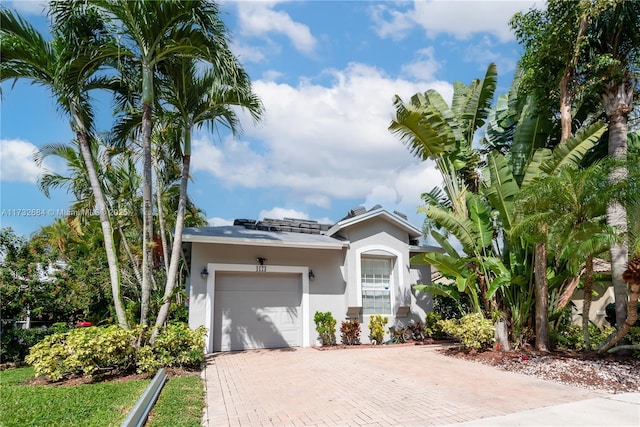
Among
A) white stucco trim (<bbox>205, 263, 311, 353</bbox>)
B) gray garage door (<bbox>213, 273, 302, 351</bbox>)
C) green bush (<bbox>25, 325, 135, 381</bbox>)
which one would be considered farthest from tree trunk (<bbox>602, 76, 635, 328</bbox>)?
green bush (<bbox>25, 325, 135, 381</bbox>)

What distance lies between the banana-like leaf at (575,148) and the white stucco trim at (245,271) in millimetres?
7893

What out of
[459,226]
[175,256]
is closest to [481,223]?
[459,226]

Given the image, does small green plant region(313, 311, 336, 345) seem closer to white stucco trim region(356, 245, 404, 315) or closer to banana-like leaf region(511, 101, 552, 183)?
white stucco trim region(356, 245, 404, 315)

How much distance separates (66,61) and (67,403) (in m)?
6.92

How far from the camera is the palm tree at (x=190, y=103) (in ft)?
31.2

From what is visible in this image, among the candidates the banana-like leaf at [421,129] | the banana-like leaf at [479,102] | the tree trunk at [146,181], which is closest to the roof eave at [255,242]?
the tree trunk at [146,181]

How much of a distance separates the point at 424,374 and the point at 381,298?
5609 mm

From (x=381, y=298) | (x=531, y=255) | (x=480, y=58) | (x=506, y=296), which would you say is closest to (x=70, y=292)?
(x=381, y=298)

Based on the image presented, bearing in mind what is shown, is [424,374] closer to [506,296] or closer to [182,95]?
[506,296]

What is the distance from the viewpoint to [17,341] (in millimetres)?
10266

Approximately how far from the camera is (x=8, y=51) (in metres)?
8.12

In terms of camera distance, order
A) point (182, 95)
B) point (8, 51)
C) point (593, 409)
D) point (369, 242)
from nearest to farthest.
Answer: point (593, 409) → point (8, 51) → point (182, 95) → point (369, 242)

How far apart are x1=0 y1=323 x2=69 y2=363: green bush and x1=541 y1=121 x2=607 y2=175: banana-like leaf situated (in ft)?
45.4

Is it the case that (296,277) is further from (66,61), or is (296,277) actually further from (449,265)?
(66,61)
